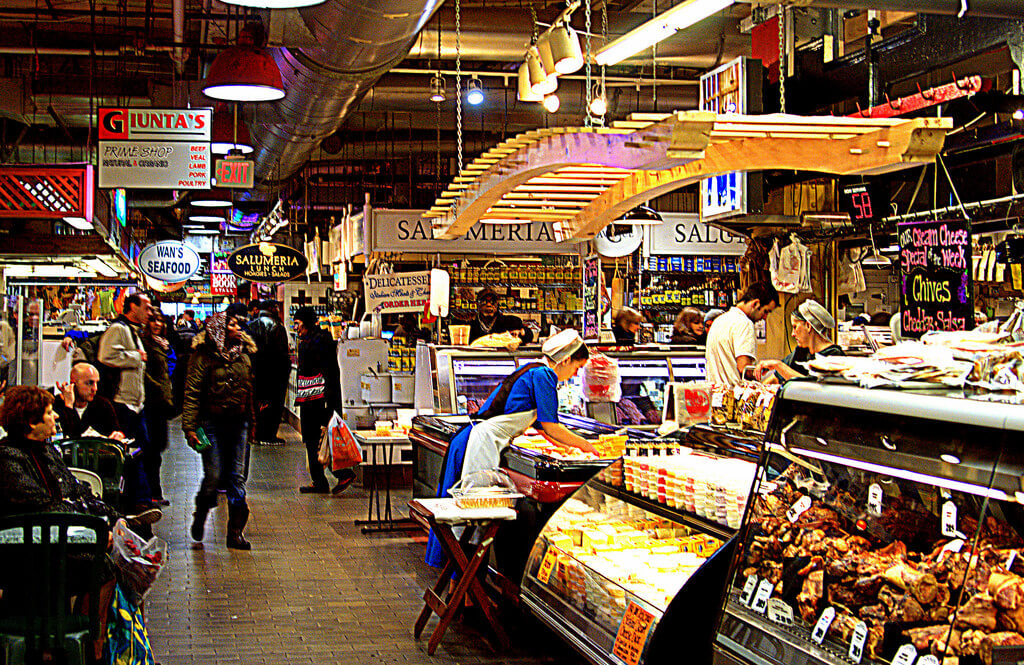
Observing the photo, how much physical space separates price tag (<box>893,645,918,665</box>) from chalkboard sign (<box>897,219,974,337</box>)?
366cm

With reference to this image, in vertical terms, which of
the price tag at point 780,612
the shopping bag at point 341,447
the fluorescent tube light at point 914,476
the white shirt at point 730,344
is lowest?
the shopping bag at point 341,447

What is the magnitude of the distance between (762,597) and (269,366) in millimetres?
12093

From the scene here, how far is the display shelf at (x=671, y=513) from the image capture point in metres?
4.21

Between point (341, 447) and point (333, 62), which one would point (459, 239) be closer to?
point (341, 447)

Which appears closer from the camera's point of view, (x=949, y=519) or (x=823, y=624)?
(x=949, y=519)

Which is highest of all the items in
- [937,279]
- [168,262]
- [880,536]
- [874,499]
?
[168,262]

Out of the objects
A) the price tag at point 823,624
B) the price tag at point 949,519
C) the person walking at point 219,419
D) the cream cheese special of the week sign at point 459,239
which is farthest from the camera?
the cream cheese special of the week sign at point 459,239

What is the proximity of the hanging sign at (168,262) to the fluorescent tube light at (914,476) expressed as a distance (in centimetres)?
1812

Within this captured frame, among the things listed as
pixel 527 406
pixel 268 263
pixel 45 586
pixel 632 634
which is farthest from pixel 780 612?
pixel 268 263

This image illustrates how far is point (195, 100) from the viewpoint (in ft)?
40.8

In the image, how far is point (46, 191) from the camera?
32.3ft

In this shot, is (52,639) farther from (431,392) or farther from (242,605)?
(431,392)

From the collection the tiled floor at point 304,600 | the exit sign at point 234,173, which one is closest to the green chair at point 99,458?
the tiled floor at point 304,600

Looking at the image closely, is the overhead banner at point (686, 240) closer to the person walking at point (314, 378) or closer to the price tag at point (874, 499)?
the person walking at point (314, 378)
